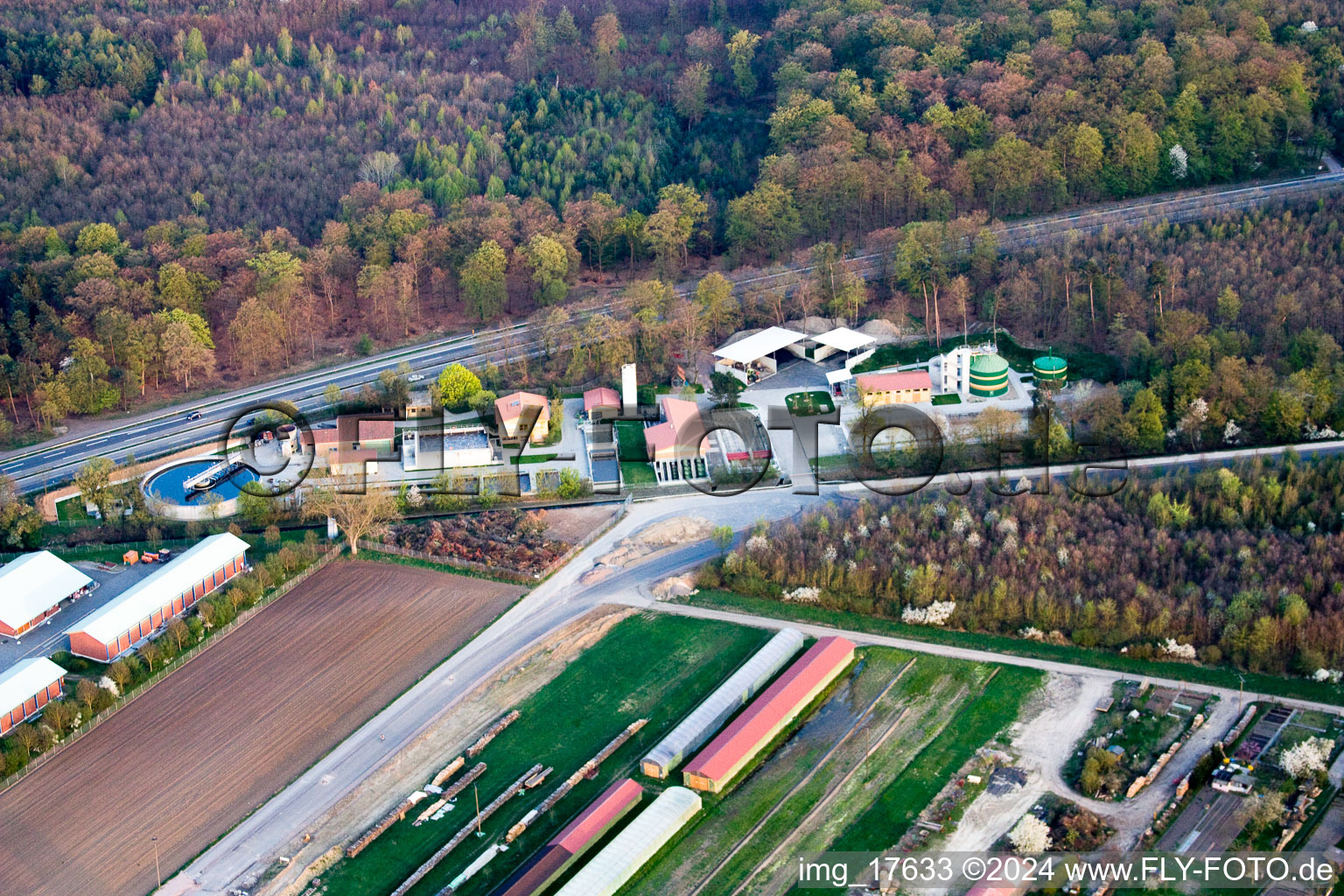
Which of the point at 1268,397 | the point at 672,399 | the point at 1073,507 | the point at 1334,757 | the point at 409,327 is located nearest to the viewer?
the point at 1334,757

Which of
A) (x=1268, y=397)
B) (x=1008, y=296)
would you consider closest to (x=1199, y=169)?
(x=1008, y=296)

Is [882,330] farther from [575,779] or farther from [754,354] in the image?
[575,779]

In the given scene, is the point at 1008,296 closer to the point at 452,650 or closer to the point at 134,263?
the point at 452,650

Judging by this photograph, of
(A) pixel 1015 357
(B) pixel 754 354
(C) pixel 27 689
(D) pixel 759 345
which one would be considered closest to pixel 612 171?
(D) pixel 759 345

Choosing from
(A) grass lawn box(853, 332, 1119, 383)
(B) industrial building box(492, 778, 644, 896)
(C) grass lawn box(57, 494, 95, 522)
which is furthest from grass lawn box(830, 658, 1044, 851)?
(C) grass lawn box(57, 494, 95, 522)

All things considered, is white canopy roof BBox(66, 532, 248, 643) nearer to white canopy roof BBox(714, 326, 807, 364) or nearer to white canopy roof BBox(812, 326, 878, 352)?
white canopy roof BBox(714, 326, 807, 364)
